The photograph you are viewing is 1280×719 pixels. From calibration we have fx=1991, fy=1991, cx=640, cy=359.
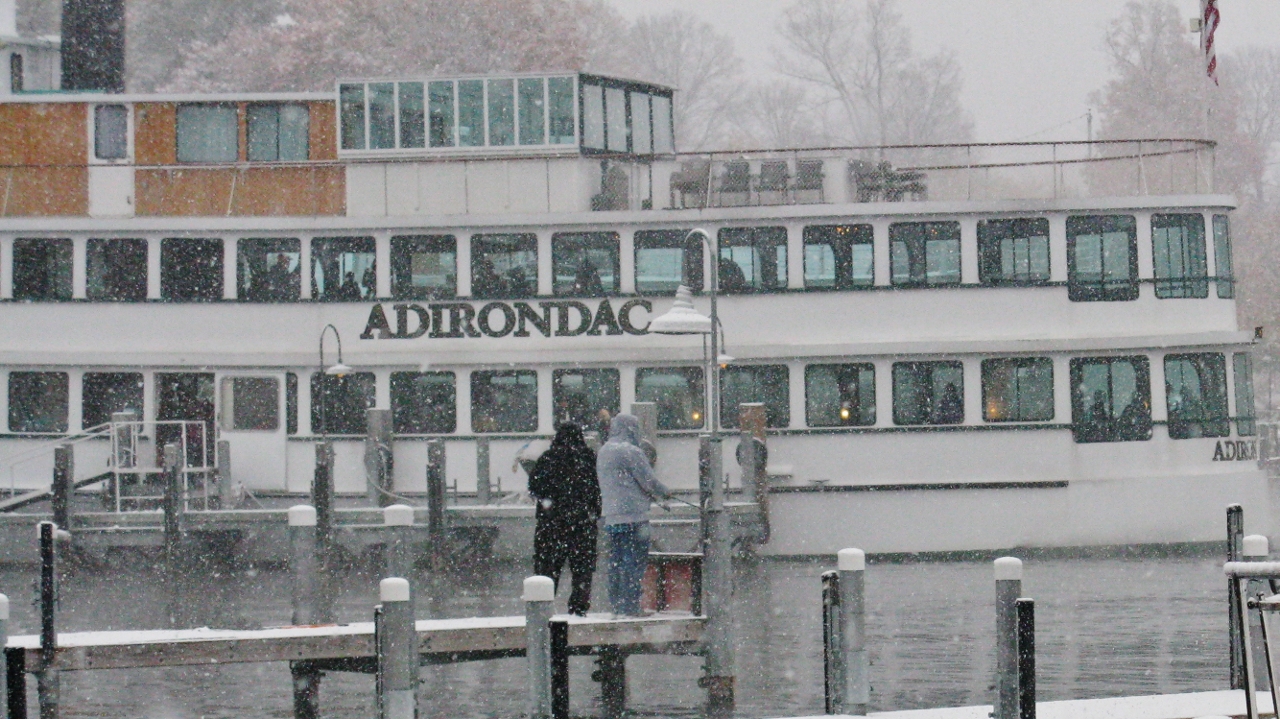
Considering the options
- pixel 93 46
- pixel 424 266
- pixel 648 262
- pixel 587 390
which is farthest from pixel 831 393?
pixel 93 46

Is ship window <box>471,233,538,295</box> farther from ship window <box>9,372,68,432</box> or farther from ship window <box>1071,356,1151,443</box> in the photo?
ship window <box>1071,356,1151,443</box>

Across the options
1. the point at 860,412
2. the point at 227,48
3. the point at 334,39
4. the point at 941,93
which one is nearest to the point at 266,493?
the point at 860,412

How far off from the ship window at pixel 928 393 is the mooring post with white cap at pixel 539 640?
13.7 m

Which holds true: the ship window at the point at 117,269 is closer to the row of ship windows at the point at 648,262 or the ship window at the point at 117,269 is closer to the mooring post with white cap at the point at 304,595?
the row of ship windows at the point at 648,262

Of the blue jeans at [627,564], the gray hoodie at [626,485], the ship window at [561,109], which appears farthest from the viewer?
the ship window at [561,109]

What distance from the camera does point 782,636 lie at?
18828mm

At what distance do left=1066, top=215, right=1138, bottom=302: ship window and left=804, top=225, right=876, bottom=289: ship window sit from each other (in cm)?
258

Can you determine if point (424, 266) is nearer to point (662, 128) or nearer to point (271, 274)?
point (271, 274)

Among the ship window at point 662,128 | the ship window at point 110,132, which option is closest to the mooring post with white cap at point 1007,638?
the ship window at point 662,128

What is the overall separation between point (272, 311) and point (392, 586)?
47.8ft

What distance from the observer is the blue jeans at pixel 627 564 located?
1470 centimetres

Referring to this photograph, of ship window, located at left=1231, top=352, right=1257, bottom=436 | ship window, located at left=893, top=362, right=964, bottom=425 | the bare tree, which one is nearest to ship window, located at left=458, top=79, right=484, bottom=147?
ship window, located at left=893, top=362, right=964, bottom=425

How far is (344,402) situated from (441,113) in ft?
13.4

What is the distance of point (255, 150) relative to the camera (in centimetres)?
2666
